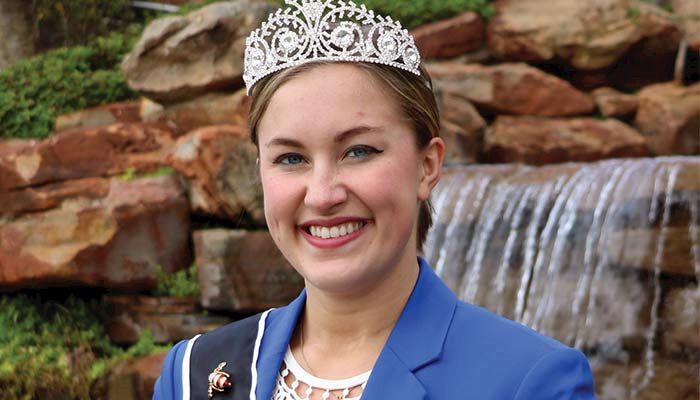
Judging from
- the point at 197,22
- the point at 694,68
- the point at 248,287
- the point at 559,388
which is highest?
the point at 559,388

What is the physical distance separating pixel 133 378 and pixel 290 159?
4.98 meters

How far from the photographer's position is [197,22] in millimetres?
8156

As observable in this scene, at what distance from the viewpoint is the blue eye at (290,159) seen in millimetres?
1692

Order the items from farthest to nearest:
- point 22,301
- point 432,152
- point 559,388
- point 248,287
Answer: point 22,301 < point 248,287 < point 432,152 < point 559,388

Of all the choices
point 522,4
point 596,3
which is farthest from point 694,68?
point 522,4

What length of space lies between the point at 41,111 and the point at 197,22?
1.51 meters

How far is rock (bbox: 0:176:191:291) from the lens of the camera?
274 inches

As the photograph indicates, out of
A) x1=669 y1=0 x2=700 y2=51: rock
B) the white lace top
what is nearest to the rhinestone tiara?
the white lace top

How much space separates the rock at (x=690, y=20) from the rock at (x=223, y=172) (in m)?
5.67

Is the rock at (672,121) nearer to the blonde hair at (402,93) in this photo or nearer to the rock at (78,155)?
the rock at (78,155)

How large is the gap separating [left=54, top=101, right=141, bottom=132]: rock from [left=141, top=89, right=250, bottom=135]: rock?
17.3 inches

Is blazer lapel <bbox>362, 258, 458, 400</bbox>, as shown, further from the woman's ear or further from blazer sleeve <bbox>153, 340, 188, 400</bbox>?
blazer sleeve <bbox>153, 340, 188, 400</bbox>

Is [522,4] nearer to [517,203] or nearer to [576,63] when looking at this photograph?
[576,63]

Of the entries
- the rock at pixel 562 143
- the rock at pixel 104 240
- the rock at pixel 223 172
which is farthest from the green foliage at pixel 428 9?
the rock at pixel 104 240
